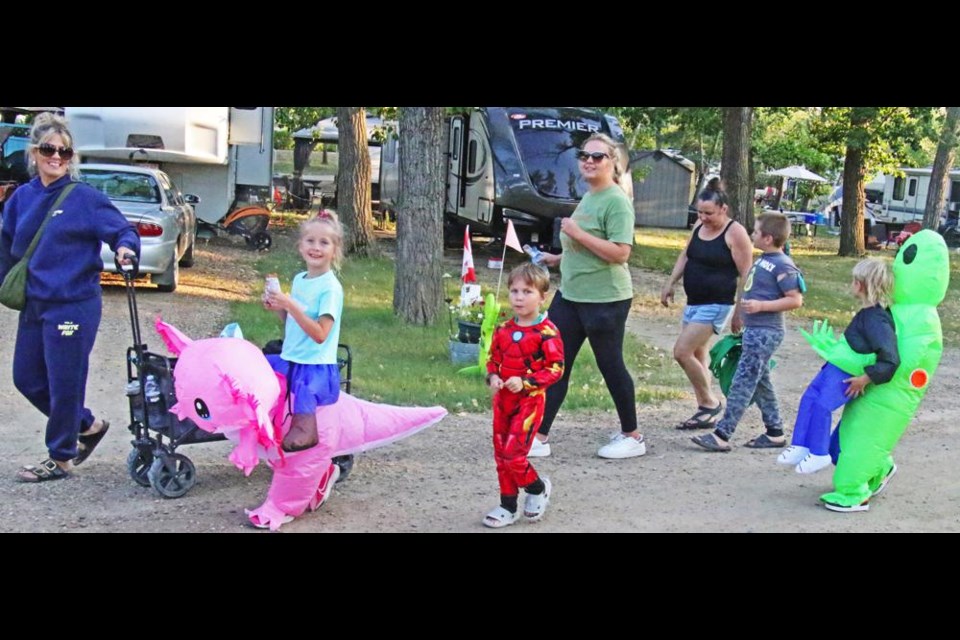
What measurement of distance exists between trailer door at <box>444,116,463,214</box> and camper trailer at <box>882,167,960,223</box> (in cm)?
2407

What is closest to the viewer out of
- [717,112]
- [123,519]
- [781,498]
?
[123,519]

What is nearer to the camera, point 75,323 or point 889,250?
point 75,323

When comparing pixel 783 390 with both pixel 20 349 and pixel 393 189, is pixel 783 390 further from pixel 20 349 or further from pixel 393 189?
pixel 393 189

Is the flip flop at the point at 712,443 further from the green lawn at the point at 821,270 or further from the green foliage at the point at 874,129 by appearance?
the green foliage at the point at 874,129

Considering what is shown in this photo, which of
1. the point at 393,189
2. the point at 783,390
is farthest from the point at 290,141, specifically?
the point at 783,390

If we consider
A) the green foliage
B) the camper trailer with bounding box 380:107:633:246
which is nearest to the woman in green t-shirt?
the camper trailer with bounding box 380:107:633:246

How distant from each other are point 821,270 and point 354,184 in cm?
1055

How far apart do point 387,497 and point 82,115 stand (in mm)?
14251

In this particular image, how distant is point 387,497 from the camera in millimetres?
5984

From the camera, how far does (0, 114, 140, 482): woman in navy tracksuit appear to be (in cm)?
575

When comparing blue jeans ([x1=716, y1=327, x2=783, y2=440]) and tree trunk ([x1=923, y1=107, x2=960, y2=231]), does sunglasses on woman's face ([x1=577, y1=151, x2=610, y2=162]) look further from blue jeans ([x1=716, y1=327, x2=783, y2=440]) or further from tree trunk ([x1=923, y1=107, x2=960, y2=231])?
tree trunk ([x1=923, y1=107, x2=960, y2=231])

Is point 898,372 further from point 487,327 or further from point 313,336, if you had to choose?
point 487,327

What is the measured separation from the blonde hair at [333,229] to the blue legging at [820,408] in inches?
112

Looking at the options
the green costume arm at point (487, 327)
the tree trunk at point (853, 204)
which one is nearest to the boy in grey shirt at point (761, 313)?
the green costume arm at point (487, 327)
